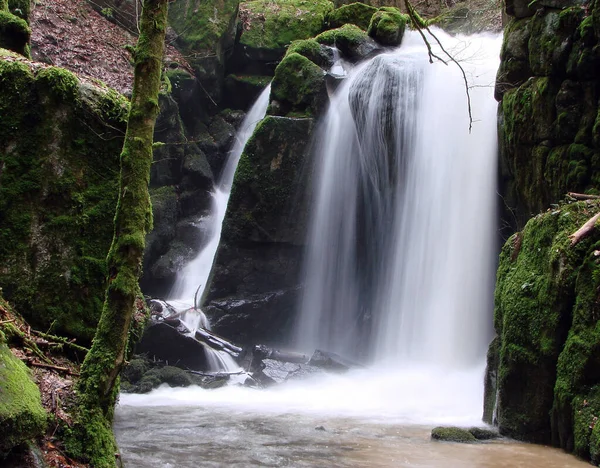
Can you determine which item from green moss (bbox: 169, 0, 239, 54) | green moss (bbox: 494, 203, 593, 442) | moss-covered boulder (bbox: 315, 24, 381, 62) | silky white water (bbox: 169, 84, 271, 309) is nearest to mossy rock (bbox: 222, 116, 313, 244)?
silky white water (bbox: 169, 84, 271, 309)

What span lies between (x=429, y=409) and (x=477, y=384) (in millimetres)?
1507

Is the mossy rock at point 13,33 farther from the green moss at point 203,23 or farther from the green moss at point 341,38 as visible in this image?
the green moss at point 203,23

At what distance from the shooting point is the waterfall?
12.4m

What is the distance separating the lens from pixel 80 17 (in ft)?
59.3

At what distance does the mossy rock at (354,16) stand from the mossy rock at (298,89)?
492 centimetres

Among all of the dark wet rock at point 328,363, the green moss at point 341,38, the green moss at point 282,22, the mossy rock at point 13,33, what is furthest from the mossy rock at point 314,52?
the mossy rock at point 13,33

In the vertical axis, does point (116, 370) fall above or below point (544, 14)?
below

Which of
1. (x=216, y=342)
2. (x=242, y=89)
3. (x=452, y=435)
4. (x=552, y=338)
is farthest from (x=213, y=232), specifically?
(x=552, y=338)

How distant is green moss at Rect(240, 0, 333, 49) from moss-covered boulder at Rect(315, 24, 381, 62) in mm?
2669

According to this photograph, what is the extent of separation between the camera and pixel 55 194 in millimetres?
4926

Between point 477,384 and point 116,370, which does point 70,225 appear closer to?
point 116,370

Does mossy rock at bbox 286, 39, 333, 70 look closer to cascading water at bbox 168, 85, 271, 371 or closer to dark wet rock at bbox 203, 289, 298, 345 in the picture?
cascading water at bbox 168, 85, 271, 371

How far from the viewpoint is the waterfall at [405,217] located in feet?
40.5

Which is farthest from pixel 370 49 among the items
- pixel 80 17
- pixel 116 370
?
pixel 116 370
